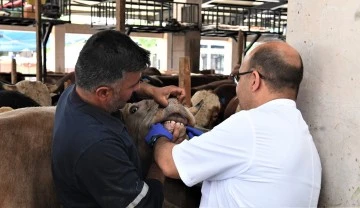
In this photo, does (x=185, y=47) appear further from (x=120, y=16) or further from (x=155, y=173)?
(x=155, y=173)

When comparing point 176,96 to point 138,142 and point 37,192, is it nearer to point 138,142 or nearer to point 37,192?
point 138,142

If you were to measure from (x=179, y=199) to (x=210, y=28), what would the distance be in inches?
451

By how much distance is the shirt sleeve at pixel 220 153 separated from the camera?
1755mm

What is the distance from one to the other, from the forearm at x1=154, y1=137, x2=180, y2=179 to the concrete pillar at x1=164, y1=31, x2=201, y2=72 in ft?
39.8

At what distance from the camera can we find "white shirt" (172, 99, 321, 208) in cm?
176

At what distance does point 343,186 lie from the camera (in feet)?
6.33

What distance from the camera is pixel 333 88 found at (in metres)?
1.97

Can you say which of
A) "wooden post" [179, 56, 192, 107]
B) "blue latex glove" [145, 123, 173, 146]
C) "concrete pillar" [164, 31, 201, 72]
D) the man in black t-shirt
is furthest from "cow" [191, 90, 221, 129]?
"concrete pillar" [164, 31, 201, 72]

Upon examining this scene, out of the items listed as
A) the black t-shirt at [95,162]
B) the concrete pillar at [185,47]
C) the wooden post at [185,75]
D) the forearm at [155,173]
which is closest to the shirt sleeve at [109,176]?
the black t-shirt at [95,162]

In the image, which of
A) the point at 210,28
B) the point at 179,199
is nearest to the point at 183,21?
the point at 210,28

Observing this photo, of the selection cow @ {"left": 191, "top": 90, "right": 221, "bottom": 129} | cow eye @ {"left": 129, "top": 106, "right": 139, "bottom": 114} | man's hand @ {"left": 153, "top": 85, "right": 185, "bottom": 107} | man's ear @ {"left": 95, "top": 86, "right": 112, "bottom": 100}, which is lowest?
Result: cow @ {"left": 191, "top": 90, "right": 221, "bottom": 129}

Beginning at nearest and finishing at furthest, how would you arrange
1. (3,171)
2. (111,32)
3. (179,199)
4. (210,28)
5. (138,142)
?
1. (111,32)
2. (3,171)
3. (138,142)
4. (179,199)
5. (210,28)

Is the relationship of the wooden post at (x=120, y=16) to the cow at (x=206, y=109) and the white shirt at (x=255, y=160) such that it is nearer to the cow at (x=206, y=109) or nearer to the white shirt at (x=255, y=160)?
the cow at (x=206, y=109)

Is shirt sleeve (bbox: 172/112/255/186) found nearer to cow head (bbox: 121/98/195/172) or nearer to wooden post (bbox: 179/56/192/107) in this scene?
cow head (bbox: 121/98/195/172)
